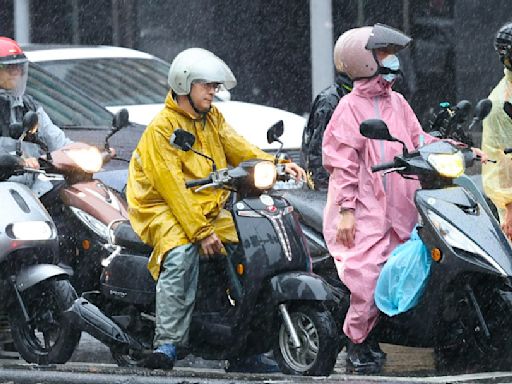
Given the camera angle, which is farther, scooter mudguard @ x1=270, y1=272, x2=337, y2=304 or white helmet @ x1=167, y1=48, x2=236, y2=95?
white helmet @ x1=167, y1=48, x2=236, y2=95

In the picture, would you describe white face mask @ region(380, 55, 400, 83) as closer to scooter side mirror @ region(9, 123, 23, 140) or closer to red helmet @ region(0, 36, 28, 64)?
scooter side mirror @ region(9, 123, 23, 140)

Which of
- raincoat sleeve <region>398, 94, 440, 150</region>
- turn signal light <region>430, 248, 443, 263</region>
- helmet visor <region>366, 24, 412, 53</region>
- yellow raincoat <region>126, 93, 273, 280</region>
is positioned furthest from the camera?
raincoat sleeve <region>398, 94, 440, 150</region>

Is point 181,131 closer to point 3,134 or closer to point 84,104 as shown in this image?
point 3,134

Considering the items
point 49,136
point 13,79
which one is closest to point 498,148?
point 49,136

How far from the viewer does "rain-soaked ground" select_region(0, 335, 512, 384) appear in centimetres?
778

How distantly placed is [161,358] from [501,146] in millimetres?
2401

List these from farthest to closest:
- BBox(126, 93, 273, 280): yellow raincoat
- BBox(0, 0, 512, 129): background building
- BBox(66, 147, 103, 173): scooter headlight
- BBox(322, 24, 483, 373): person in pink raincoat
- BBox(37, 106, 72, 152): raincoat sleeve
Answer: BBox(0, 0, 512, 129): background building < BBox(37, 106, 72, 152): raincoat sleeve < BBox(66, 147, 103, 173): scooter headlight < BBox(322, 24, 483, 373): person in pink raincoat < BBox(126, 93, 273, 280): yellow raincoat

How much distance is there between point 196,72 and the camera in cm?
925

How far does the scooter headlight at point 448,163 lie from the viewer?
909 centimetres

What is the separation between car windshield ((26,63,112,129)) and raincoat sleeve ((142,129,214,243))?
428 cm

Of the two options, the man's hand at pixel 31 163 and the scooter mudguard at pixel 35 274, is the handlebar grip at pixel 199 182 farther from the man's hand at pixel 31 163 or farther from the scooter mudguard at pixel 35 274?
the man's hand at pixel 31 163

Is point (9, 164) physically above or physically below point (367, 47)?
below

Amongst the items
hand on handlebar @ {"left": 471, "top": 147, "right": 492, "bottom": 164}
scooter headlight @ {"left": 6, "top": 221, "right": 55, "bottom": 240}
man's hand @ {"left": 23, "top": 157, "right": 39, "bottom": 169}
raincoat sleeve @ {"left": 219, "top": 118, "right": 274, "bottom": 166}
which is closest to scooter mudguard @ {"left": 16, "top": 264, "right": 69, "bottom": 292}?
scooter headlight @ {"left": 6, "top": 221, "right": 55, "bottom": 240}

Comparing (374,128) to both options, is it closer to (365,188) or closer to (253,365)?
(365,188)
